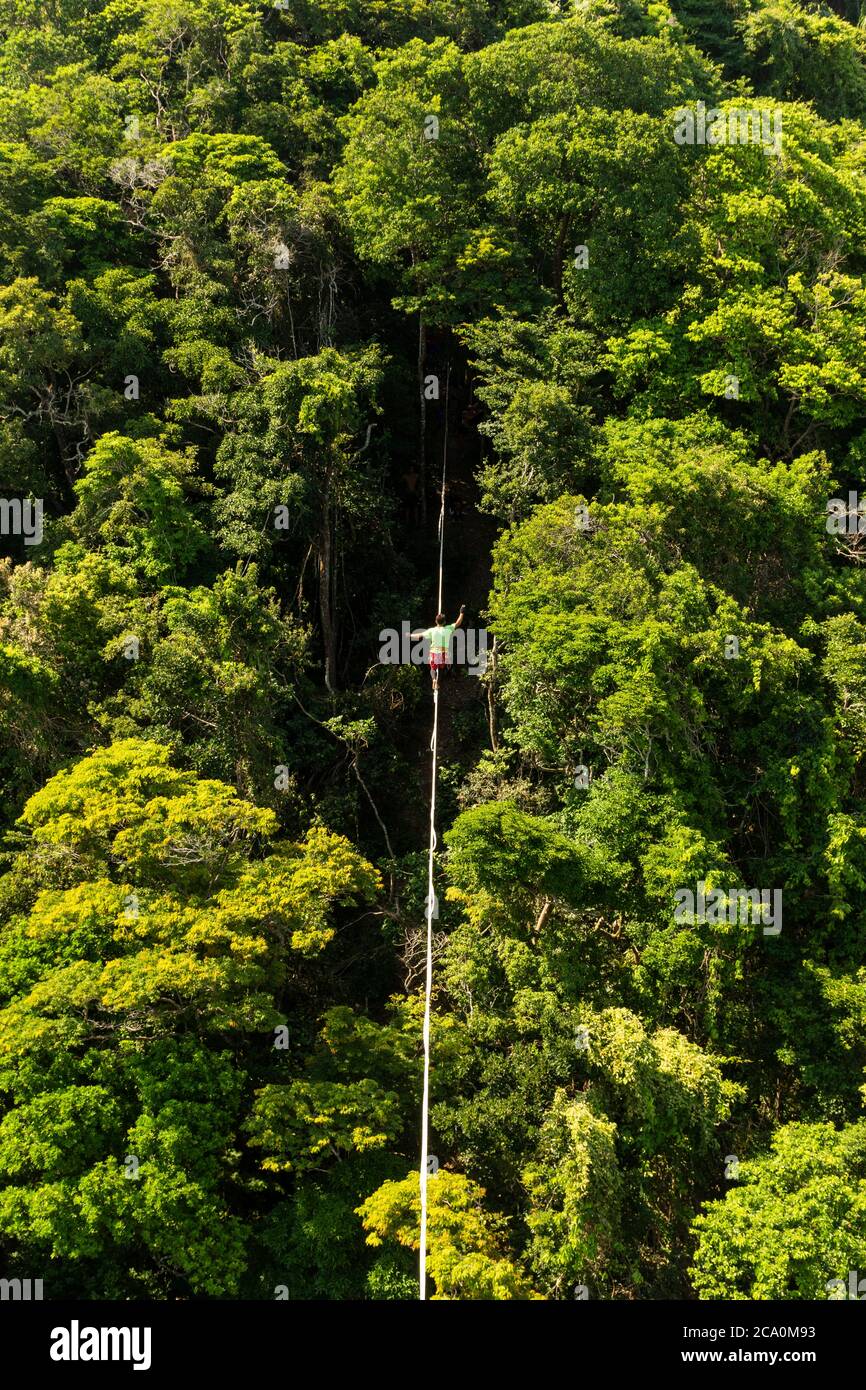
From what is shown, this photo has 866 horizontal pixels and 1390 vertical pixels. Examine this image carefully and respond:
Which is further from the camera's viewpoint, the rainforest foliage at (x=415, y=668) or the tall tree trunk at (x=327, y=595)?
the tall tree trunk at (x=327, y=595)

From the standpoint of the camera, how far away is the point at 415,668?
20719 mm

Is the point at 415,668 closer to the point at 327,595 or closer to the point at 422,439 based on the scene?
the point at 327,595

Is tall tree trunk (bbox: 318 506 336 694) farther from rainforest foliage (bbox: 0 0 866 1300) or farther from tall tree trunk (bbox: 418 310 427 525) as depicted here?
tall tree trunk (bbox: 418 310 427 525)

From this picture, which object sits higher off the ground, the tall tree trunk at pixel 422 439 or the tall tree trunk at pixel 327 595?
the tall tree trunk at pixel 422 439

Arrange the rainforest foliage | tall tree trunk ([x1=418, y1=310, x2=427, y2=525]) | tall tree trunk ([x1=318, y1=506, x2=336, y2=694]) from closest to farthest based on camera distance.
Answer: the rainforest foliage, tall tree trunk ([x1=318, y1=506, x2=336, y2=694]), tall tree trunk ([x1=418, y1=310, x2=427, y2=525])

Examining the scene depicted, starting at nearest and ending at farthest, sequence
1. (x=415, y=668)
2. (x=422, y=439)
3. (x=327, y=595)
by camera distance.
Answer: (x=327, y=595) < (x=415, y=668) < (x=422, y=439)

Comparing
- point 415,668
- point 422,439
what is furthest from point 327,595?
point 422,439

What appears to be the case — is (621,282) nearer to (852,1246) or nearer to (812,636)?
(812,636)

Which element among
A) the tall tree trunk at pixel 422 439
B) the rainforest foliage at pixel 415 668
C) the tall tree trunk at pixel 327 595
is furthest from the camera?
the tall tree trunk at pixel 422 439

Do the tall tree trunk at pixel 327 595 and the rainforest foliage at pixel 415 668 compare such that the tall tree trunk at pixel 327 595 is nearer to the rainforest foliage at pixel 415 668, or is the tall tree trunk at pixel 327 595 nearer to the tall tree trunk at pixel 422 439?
the rainforest foliage at pixel 415 668

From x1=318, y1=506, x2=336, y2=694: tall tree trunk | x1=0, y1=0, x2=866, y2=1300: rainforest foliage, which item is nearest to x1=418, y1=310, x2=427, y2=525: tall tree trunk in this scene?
x1=0, y1=0, x2=866, y2=1300: rainforest foliage

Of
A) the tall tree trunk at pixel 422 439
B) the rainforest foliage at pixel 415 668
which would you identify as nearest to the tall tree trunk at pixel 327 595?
the rainforest foliage at pixel 415 668

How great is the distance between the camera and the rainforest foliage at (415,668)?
40.2ft

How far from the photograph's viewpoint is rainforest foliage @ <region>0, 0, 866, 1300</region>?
1224cm
